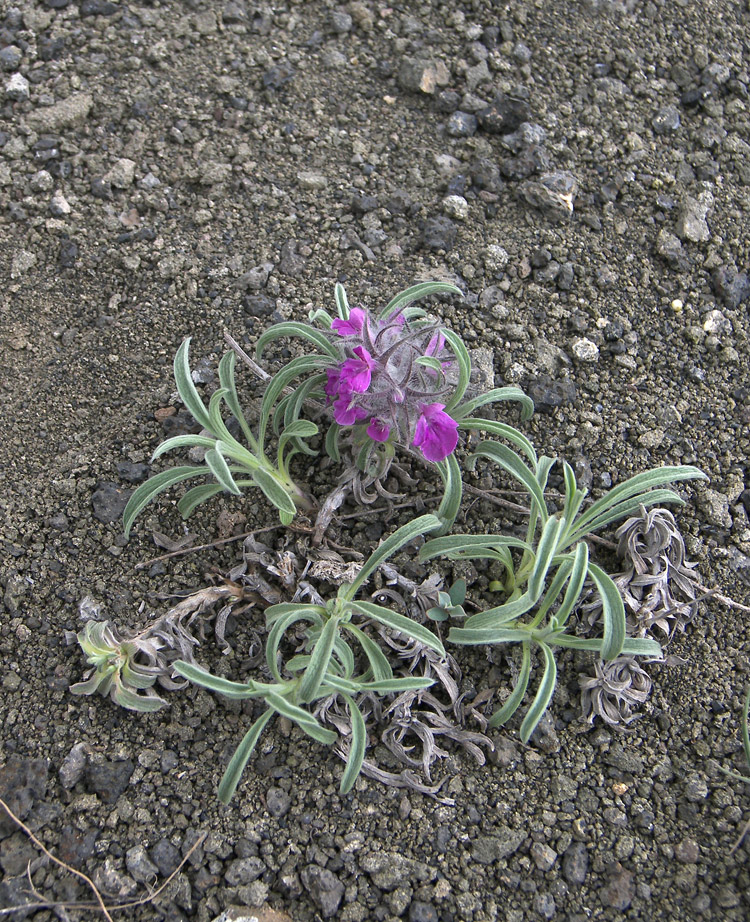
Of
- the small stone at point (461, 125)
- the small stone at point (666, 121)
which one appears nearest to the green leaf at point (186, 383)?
the small stone at point (461, 125)

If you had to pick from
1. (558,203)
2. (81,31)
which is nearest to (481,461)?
(558,203)

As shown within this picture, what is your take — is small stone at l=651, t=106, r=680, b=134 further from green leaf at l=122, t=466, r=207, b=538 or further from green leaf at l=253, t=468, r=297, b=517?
green leaf at l=122, t=466, r=207, b=538

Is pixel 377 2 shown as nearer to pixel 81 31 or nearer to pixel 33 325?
pixel 81 31

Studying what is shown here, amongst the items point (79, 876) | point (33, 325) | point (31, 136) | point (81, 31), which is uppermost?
point (81, 31)

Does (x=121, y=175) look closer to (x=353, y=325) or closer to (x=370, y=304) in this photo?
(x=370, y=304)

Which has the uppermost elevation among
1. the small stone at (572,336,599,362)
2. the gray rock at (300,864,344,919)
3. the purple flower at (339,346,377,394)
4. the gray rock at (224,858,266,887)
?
the purple flower at (339,346,377,394)

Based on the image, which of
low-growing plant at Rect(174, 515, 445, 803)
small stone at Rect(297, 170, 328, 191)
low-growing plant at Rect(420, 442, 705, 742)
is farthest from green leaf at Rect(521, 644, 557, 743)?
small stone at Rect(297, 170, 328, 191)
